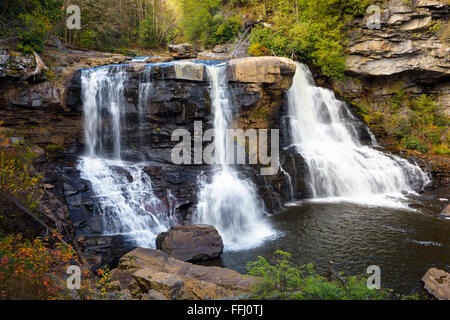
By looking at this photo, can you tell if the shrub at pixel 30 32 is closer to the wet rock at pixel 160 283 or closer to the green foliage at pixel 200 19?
the wet rock at pixel 160 283

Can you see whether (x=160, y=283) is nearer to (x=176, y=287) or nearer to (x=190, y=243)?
(x=176, y=287)

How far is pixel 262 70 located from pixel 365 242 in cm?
896

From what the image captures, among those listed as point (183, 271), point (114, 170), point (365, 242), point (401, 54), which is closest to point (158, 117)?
point (114, 170)

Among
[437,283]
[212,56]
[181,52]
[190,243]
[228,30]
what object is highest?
[228,30]

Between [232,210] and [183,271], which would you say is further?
[232,210]

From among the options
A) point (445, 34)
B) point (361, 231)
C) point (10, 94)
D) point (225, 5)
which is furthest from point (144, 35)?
A: point (361, 231)

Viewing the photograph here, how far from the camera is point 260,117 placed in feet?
48.9

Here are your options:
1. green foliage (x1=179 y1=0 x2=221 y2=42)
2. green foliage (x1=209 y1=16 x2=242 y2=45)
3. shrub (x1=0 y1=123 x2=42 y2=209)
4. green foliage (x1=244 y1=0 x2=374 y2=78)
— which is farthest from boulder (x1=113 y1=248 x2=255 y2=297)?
green foliage (x1=179 y1=0 x2=221 y2=42)

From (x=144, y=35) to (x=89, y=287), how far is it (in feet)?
83.7

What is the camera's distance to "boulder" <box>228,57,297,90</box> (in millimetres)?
13852

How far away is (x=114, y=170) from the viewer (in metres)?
11.3

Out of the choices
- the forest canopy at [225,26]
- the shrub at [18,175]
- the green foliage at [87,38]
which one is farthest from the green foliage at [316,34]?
the shrub at [18,175]

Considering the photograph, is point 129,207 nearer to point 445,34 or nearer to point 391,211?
point 391,211

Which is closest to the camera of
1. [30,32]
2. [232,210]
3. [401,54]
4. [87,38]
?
[232,210]
